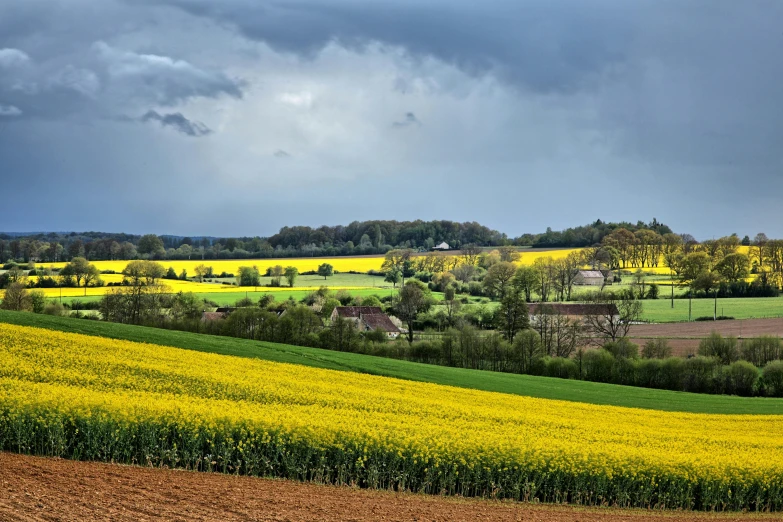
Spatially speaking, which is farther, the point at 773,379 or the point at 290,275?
Answer: the point at 290,275

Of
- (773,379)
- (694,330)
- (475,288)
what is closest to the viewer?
(773,379)

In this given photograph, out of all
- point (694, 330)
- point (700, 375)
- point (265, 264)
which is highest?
point (265, 264)

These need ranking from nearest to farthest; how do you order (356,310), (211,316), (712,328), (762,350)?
(762,350) < (211,316) < (712,328) < (356,310)

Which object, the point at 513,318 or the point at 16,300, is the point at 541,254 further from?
the point at 16,300

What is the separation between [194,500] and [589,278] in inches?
4038

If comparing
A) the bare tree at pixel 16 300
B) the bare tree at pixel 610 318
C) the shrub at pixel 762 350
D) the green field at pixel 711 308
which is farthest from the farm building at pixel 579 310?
the bare tree at pixel 16 300

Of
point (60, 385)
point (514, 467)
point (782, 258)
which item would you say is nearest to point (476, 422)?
point (514, 467)

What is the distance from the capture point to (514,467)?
17.3m

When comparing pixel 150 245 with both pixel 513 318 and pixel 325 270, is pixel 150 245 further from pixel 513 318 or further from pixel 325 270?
pixel 513 318

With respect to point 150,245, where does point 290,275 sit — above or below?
below

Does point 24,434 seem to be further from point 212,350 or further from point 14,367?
point 212,350

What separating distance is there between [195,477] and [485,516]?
6.16 meters

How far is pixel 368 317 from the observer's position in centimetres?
7412

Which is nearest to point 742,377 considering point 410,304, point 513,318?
point 513,318
